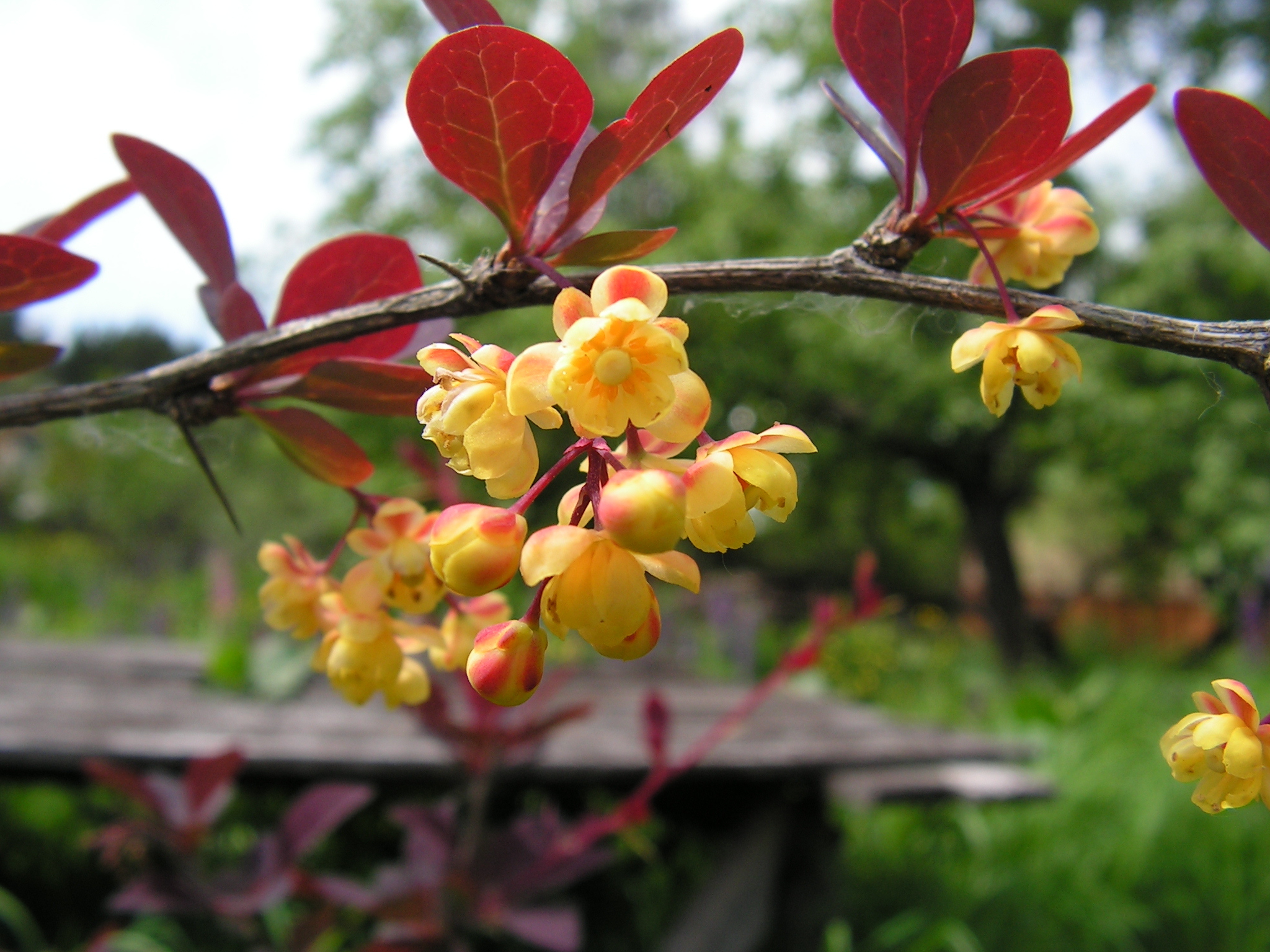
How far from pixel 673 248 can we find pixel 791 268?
6.32 m

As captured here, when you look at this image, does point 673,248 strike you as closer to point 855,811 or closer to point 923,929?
point 855,811

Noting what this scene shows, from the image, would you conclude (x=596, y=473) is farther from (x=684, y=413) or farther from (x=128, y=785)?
(x=128, y=785)

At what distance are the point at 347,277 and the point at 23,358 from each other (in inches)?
6.7

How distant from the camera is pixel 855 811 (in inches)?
116

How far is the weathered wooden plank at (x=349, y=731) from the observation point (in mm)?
1605

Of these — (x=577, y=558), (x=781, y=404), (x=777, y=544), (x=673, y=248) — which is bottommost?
(x=777, y=544)

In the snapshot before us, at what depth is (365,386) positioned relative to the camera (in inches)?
14.5

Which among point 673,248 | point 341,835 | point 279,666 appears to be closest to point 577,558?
point 279,666

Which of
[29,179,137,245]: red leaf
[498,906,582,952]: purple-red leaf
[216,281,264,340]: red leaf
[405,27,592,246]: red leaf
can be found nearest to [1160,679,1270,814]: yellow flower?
[405,27,592,246]: red leaf

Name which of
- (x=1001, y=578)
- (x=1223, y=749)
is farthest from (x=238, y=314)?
(x=1001, y=578)

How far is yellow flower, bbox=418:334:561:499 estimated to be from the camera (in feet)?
0.89

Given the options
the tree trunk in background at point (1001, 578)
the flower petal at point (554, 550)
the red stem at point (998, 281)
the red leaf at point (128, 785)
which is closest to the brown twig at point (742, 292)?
the red stem at point (998, 281)

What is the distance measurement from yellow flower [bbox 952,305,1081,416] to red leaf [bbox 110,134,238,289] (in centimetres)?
37

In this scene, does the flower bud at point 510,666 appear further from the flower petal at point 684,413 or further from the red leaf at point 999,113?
the red leaf at point 999,113
